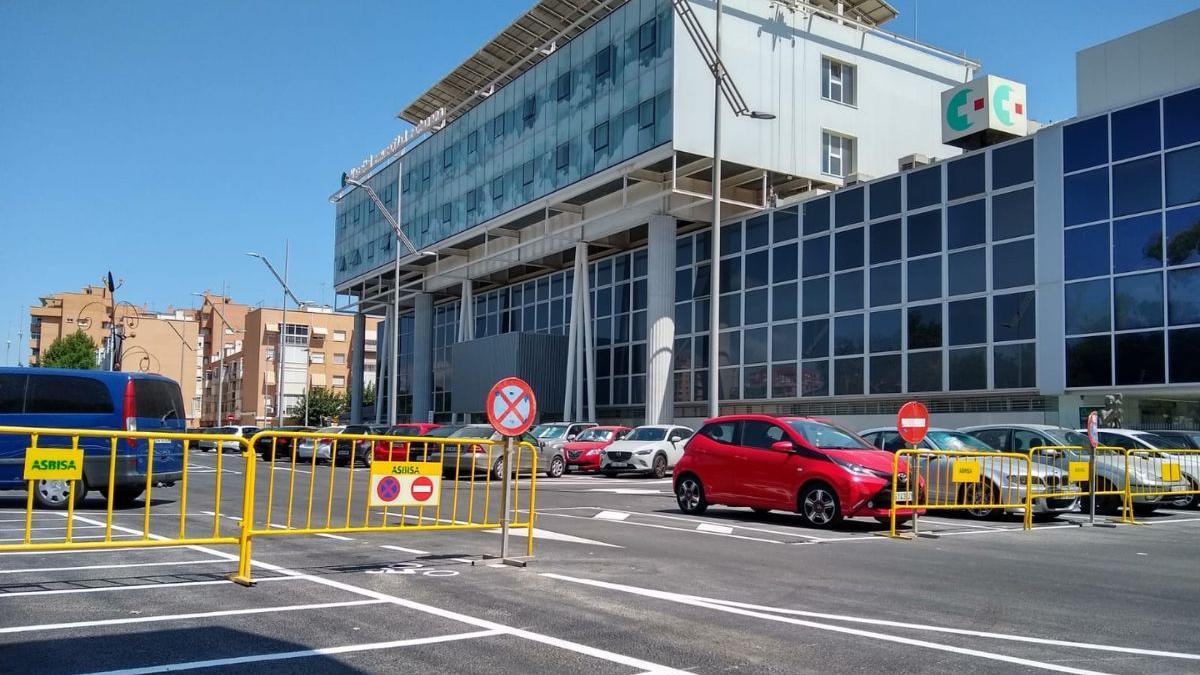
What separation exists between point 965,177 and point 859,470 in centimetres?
1936

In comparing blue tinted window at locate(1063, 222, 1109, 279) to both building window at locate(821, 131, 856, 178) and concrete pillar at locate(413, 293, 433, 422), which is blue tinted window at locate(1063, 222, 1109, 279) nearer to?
building window at locate(821, 131, 856, 178)

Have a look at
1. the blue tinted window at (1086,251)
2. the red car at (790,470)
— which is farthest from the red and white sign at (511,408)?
the blue tinted window at (1086,251)

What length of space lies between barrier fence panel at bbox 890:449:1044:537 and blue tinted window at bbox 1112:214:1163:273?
13015mm

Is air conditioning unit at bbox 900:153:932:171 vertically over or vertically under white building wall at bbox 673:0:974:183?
under

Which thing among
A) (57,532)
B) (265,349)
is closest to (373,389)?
(265,349)

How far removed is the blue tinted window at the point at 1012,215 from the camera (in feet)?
95.7

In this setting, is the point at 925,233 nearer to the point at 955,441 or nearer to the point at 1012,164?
the point at 1012,164

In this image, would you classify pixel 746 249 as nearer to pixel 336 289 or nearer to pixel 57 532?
pixel 57 532

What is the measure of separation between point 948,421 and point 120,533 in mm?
25208

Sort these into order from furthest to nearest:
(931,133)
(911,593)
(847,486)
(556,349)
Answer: (556,349), (931,133), (847,486), (911,593)

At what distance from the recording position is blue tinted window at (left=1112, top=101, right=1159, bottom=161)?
26.7m

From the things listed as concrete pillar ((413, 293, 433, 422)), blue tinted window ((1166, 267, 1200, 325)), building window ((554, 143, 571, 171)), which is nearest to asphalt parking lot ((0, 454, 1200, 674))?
blue tinted window ((1166, 267, 1200, 325))

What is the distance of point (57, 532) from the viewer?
12.1 metres

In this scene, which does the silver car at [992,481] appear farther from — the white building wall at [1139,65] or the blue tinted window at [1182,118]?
the white building wall at [1139,65]
